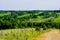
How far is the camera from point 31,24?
11.5ft

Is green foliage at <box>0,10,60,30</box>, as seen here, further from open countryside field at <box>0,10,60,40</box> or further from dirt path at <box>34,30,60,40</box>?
dirt path at <box>34,30,60,40</box>

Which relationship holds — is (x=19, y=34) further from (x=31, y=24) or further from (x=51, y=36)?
(x=51, y=36)

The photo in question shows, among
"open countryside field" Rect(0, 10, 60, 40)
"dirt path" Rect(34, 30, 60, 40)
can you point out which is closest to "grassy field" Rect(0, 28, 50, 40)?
"open countryside field" Rect(0, 10, 60, 40)

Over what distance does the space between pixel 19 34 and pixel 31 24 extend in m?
0.33

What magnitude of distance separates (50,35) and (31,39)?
46 cm

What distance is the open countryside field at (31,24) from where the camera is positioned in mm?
3441

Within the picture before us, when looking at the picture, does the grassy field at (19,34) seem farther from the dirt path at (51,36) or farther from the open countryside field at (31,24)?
the dirt path at (51,36)

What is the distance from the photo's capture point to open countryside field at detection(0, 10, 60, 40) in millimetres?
3441

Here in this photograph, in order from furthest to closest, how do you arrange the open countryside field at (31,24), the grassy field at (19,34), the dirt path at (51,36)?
the dirt path at (51,36), the open countryside field at (31,24), the grassy field at (19,34)

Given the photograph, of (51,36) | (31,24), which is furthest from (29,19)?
(51,36)

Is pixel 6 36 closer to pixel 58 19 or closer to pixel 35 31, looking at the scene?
pixel 35 31

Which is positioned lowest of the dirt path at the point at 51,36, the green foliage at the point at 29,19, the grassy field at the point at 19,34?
the dirt path at the point at 51,36

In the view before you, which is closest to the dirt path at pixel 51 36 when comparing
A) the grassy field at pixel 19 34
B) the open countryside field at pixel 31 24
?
the open countryside field at pixel 31 24

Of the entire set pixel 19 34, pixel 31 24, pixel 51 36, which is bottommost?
pixel 51 36
